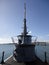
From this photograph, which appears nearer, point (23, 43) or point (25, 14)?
point (23, 43)

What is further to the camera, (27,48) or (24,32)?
(24,32)

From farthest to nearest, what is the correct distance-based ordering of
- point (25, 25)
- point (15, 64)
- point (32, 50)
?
point (25, 25) < point (32, 50) < point (15, 64)

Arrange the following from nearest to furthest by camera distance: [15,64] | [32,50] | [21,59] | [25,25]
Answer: [15,64]
[21,59]
[32,50]
[25,25]

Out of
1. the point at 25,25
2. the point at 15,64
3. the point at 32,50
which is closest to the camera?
the point at 15,64

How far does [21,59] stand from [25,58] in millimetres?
1026

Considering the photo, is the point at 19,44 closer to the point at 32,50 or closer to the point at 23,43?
the point at 23,43

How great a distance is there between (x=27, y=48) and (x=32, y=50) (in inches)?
75.0

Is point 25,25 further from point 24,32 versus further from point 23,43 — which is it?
point 23,43

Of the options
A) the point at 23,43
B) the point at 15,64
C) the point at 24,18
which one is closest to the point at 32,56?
the point at 23,43

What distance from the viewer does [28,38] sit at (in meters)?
32.7

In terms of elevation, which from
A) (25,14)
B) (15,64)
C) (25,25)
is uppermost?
(25,14)

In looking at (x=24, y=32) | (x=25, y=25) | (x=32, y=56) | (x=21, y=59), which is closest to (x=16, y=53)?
(x=21, y=59)

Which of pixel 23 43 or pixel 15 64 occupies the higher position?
pixel 23 43

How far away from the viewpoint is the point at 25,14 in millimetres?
35000
